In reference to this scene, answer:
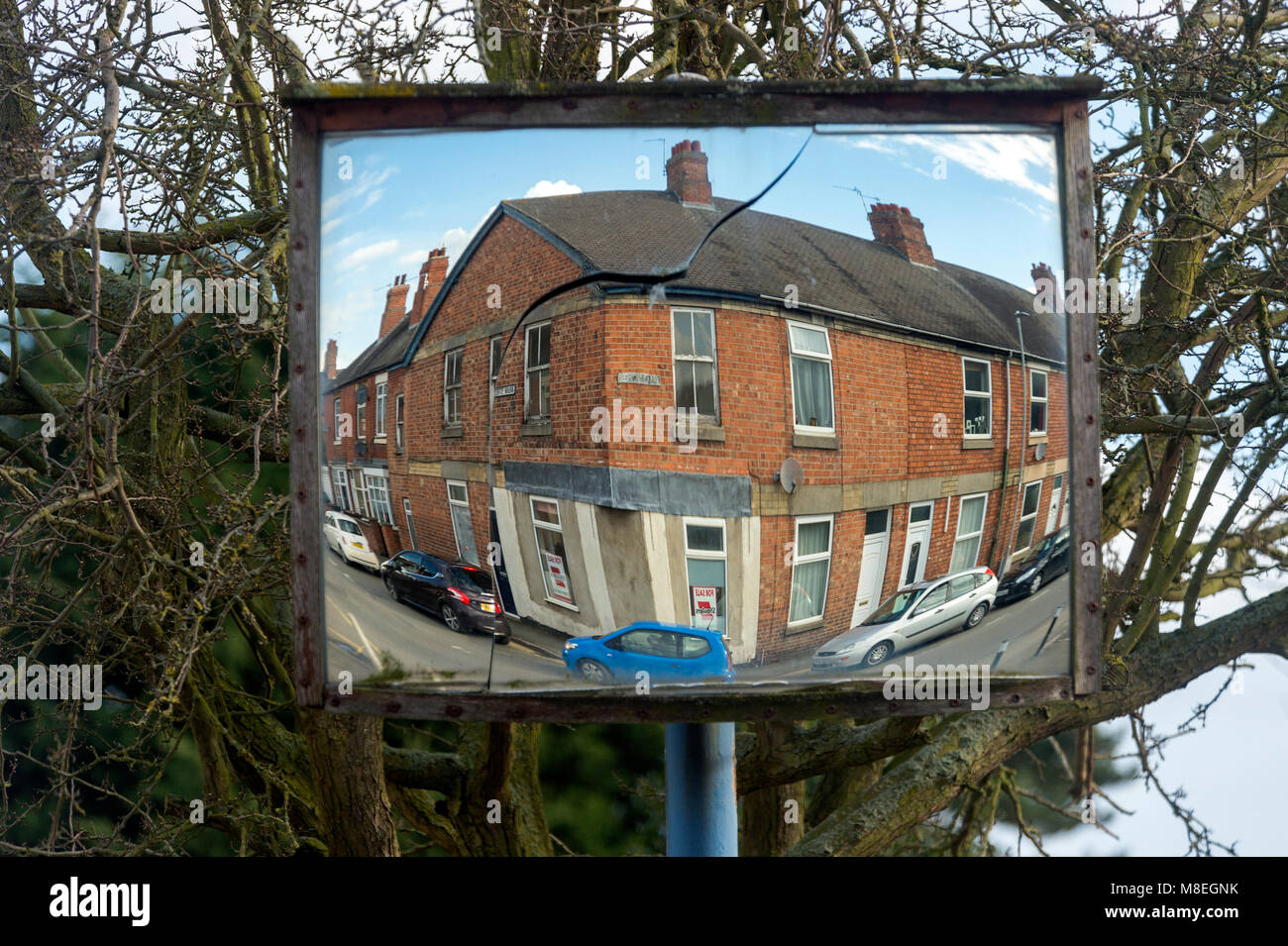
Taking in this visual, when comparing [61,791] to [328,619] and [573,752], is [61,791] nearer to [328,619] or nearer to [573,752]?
[328,619]

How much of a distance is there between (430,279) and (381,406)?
0.36 metres

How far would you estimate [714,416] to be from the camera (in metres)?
2.52

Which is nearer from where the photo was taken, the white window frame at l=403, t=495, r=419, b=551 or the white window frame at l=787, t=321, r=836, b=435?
the white window frame at l=787, t=321, r=836, b=435

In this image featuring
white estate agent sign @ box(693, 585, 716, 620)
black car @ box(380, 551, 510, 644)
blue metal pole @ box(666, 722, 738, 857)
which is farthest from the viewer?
blue metal pole @ box(666, 722, 738, 857)

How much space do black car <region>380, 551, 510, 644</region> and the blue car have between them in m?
0.31

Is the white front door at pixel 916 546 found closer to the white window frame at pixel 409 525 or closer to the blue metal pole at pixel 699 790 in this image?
the blue metal pole at pixel 699 790

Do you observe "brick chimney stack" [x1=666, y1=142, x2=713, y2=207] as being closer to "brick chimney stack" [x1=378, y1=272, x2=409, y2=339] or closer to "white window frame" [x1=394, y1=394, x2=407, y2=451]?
"brick chimney stack" [x1=378, y1=272, x2=409, y2=339]

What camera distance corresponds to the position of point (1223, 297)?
534cm

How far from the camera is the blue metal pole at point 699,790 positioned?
3094mm

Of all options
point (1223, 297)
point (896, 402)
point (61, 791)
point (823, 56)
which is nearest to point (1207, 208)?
point (1223, 297)

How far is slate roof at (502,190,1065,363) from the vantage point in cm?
258

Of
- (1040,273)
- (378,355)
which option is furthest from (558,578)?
(1040,273)

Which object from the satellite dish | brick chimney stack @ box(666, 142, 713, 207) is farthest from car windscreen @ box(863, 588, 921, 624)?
brick chimney stack @ box(666, 142, 713, 207)

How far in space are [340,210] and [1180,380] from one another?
196 inches
